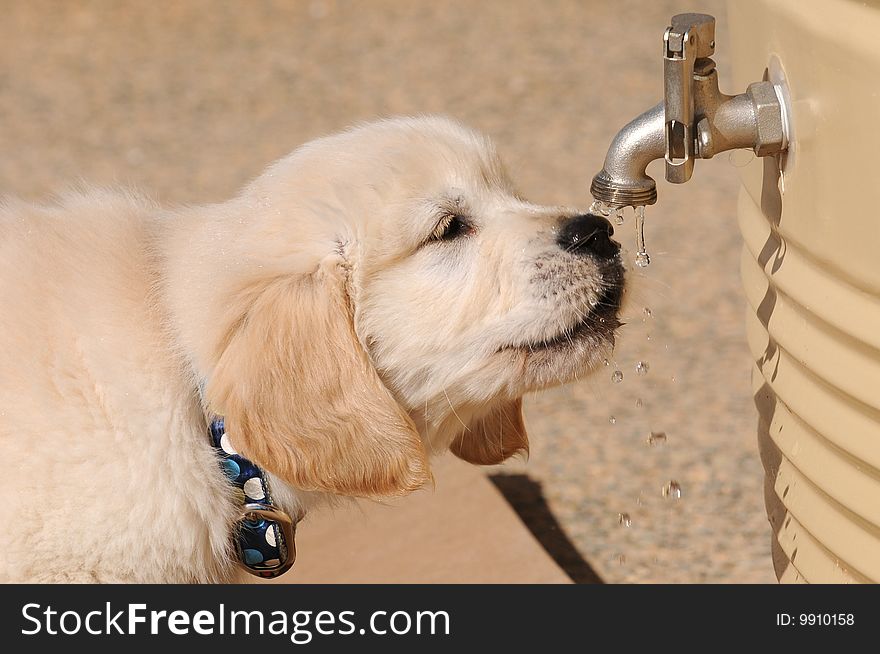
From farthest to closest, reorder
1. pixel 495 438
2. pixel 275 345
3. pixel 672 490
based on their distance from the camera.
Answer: pixel 672 490, pixel 495 438, pixel 275 345

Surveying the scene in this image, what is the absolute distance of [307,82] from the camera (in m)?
8.70

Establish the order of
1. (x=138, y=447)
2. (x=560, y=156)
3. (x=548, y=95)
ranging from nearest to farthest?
(x=138, y=447) < (x=560, y=156) < (x=548, y=95)

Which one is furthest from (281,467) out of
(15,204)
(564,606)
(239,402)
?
(15,204)

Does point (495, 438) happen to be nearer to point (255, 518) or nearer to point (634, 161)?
point (255, 518)

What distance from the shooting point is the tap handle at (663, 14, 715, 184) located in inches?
93.6

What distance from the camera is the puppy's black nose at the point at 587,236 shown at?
2.75 metres

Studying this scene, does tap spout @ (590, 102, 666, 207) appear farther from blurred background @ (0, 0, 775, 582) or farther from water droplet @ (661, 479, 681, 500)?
water droplet @ (661, 479, 681, 500)

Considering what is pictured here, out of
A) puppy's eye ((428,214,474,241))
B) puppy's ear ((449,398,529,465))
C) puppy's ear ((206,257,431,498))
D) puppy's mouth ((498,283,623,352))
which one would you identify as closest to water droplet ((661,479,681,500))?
puppy's ear ((449,398,529,465))

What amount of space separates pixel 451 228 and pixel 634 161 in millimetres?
478

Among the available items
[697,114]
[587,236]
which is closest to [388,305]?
[587,236]

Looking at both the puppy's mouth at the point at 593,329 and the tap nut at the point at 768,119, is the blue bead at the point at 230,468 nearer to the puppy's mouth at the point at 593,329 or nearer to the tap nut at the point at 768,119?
the puppy's mouth at the point at 593,329

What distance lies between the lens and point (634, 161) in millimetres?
2551

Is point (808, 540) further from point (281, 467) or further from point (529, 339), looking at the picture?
point (281, 467)

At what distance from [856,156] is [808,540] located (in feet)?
3.11
